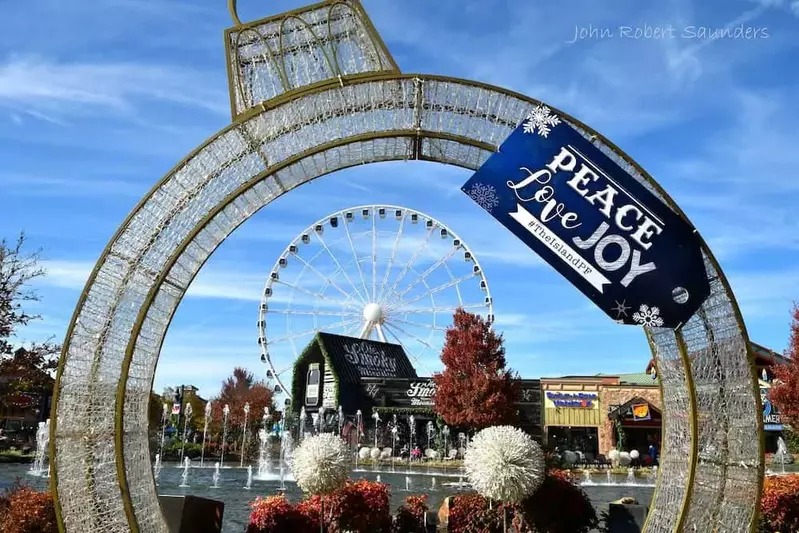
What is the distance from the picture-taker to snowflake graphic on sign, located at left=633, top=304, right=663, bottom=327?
6.87m

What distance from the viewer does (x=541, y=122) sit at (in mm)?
7207

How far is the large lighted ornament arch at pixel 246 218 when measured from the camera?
22.3 ft

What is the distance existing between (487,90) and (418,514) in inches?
242

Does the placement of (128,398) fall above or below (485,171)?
below

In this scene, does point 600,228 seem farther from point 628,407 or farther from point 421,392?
point 421,392

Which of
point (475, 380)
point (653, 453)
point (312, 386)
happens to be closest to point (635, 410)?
point (653, 453)

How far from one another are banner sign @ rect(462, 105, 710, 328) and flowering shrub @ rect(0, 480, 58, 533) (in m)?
6.48

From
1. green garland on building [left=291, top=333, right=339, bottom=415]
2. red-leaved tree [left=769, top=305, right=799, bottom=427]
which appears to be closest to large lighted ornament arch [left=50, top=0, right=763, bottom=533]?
red-leaved tree [left=769, top=305, right=799, bottom=427]

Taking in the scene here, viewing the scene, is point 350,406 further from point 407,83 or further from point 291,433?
point 407,83

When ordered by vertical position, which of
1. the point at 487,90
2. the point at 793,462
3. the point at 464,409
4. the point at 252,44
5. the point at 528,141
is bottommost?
the point at 793,462

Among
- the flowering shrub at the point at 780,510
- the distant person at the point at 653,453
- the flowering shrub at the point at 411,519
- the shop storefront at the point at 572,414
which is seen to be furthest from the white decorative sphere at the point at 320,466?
the shop storefront at the point at 572,414

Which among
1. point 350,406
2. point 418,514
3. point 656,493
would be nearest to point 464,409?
point 350,406

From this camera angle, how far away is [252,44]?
7.88 metres

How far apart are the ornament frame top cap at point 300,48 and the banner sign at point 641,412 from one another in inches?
1376
